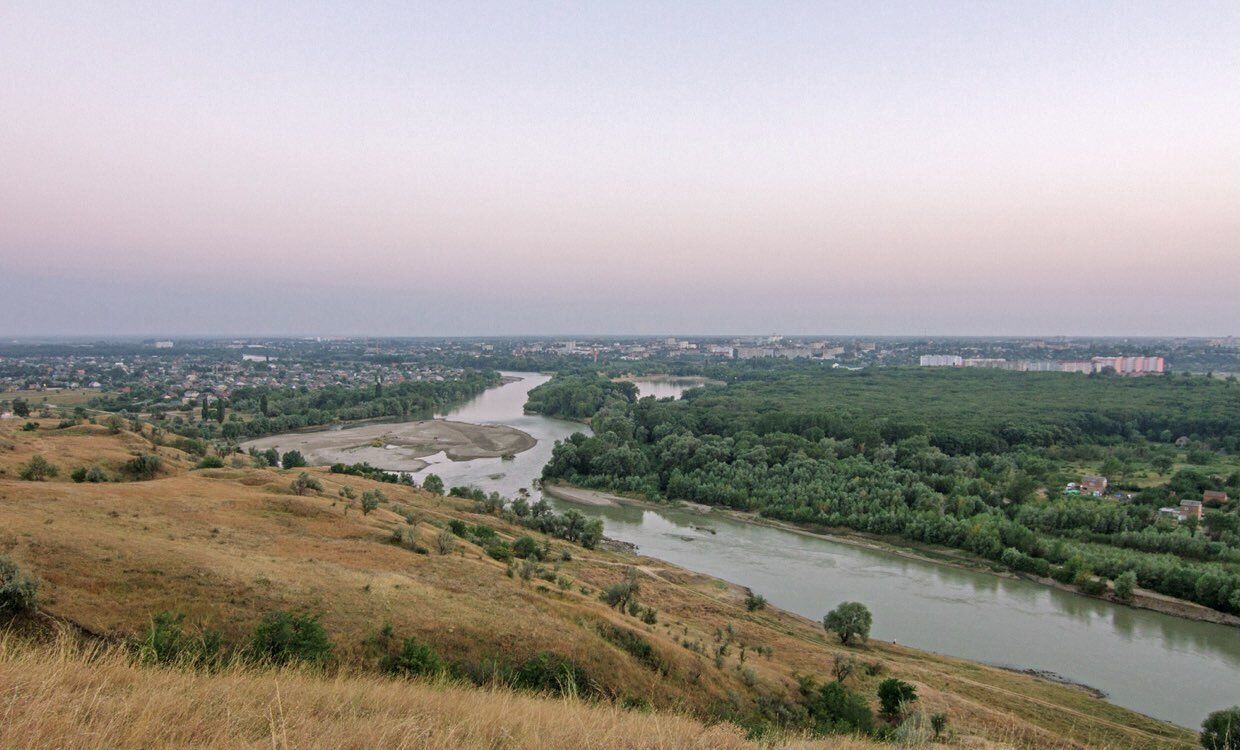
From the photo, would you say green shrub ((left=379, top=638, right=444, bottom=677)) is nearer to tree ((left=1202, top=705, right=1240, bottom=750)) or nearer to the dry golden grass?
the dry golden grass

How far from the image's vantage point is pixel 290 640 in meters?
7.11

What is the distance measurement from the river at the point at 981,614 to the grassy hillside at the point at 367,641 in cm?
174

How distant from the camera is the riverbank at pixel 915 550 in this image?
1806cm

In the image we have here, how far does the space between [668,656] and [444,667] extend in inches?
161

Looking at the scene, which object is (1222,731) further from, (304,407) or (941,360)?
(941,360)

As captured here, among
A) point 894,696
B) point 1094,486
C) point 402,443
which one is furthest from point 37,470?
point 1094,486

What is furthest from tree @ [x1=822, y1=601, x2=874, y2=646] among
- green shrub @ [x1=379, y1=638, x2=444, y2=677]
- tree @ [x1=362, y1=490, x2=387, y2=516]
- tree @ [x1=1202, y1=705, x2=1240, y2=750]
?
tree @ [x1=362, y1=490, x2=387, y2=516]

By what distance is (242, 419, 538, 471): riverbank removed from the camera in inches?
1453

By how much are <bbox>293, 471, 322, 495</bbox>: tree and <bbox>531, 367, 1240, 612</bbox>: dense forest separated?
56.6ft

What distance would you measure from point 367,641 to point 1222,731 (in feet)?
46.3

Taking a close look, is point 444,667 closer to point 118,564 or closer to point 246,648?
point 246,648

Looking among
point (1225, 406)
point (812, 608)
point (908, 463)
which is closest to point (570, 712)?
point (812, 608)

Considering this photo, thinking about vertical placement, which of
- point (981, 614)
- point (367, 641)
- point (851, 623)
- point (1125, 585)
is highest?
point (367, 641)

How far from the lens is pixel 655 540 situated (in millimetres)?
25016
